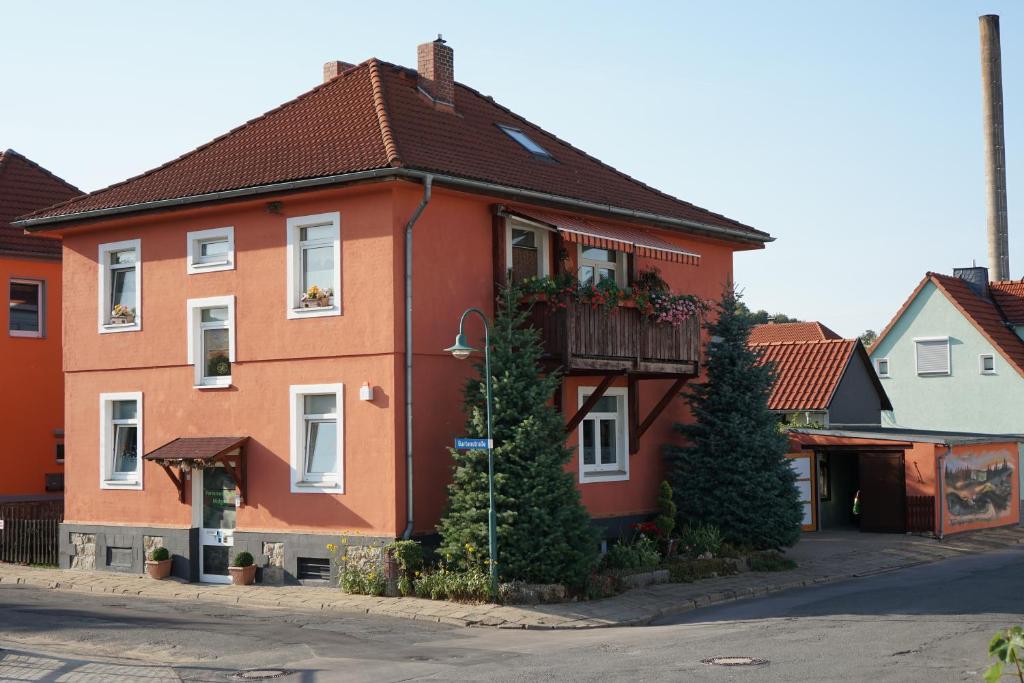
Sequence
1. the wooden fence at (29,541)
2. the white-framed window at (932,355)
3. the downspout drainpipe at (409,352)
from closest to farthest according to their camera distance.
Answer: the downspout drainpipe at (409,352) → the wooden fence at (29,541) → the white-framed window at (932,355)

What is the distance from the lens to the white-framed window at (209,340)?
75.3 feet

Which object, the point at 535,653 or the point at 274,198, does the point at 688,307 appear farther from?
the point at 535,653

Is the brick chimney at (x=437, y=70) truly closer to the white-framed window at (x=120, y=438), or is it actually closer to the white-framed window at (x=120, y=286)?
the white-framed window at (x=120, y=286)

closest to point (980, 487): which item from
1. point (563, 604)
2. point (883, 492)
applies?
point (883, 492)

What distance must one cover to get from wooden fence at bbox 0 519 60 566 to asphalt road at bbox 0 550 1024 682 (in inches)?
169

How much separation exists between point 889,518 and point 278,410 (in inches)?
673

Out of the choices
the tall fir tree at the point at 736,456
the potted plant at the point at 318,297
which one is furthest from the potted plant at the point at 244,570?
the tall fir tree at the point at 736,456

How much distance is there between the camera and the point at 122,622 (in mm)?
17766

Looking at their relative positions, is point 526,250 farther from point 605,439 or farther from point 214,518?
point 214,518

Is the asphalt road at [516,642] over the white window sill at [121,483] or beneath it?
beneath

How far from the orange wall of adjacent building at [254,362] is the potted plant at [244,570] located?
1.95 feet

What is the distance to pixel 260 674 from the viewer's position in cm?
1374

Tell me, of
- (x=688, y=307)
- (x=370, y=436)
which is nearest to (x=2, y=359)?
(x=370, y=436)

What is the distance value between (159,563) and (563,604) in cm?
811
